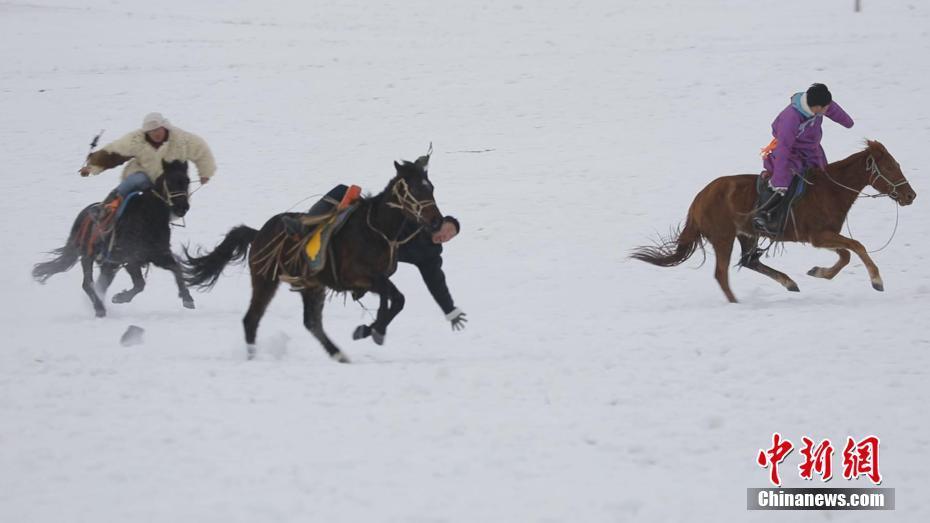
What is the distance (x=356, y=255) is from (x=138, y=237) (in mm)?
3615

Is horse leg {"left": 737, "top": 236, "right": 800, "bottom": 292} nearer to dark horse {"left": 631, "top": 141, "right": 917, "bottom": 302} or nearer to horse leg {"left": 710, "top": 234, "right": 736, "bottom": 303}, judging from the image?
dark horse {"left": 631, "top": 141, "right": 917, "bottom": 302}

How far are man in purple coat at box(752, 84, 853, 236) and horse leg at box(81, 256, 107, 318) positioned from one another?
6432 millimetres

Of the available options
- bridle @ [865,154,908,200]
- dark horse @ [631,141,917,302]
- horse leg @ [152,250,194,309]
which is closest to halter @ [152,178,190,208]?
horse leg @ [152,250,194,309]

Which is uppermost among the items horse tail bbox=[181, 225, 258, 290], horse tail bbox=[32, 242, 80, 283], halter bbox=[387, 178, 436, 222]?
halter bbox=[387, 178, 436, 222]

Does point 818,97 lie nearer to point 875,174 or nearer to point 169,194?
point 875,174

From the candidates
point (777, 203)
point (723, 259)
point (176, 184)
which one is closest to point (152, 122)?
point (176, 184)

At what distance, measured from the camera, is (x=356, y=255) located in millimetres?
8234

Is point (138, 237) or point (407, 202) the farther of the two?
point (138, 237)

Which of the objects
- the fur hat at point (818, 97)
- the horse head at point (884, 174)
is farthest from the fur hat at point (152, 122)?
the horse head at point (884, 174)

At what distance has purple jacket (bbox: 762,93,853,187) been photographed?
10492mm

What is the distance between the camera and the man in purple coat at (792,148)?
10.5 m

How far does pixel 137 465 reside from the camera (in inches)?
228

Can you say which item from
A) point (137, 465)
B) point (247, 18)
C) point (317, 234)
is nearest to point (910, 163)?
point (317, 234)

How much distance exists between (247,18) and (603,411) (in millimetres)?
27502
